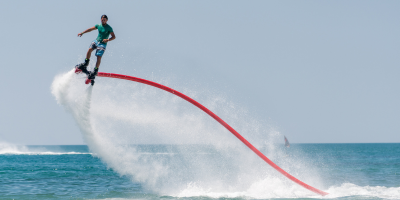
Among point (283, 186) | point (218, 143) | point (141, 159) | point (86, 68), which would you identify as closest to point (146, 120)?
point (141, 159)

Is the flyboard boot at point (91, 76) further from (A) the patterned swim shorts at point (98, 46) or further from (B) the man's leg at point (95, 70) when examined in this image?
(A) the patterned swim shorts at point (98, 46)

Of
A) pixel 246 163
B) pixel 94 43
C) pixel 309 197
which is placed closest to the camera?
pixel 94 43

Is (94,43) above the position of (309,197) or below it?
above

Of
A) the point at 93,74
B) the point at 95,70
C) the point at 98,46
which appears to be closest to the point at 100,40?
the point at 98,46

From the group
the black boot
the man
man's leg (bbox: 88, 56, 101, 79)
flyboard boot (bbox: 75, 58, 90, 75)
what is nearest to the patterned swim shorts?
the man

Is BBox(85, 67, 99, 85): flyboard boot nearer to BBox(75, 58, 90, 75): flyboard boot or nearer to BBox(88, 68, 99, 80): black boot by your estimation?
BBox(88, 68, 99, 80): black boot

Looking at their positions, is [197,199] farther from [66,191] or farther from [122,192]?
[66,191]

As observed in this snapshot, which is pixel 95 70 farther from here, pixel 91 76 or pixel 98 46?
pixel 98 46

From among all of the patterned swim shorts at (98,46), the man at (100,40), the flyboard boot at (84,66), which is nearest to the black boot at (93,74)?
the man at (100,40)

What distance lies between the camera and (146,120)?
1873cm

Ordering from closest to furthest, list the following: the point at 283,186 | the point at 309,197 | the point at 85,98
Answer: the point at 85,98 < the point at 309,197 < the point at 283,186

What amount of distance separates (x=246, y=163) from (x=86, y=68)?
35.6ft

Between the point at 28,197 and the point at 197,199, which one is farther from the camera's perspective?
the point at 28,197

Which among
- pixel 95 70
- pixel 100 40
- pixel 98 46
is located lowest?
pixel 95 70
